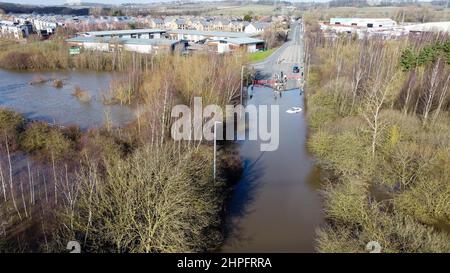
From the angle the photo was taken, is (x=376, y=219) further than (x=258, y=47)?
No

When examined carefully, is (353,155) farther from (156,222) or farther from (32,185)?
(32,185)

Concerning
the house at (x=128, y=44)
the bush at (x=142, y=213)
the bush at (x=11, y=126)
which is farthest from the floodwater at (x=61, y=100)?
the bush at (x=142, y=213)

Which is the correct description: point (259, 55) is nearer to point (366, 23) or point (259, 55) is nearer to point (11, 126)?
point (11, 126)

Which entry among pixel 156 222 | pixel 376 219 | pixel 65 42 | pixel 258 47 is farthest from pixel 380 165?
pixel 65 42

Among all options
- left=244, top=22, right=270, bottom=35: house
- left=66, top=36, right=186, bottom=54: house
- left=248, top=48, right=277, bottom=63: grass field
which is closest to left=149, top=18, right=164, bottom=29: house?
left=244, top=22, right=270, bottom=35: house

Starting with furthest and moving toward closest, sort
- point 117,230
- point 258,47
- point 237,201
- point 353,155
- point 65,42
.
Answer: point 258,47
point 65,42
point 353,155
point 237,201
point 117,230
